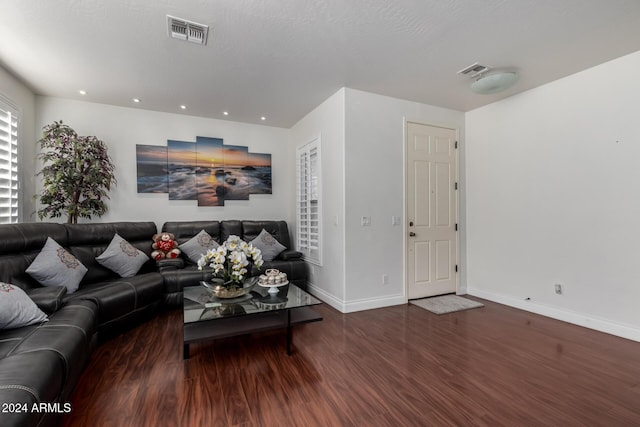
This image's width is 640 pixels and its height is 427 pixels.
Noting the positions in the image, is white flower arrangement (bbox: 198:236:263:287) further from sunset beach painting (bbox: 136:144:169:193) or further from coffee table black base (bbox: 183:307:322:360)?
sunset beach painting (bbox: 136:144:169:193)

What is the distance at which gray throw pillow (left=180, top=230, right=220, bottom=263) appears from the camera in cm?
407

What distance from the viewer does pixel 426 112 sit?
13.5 feet

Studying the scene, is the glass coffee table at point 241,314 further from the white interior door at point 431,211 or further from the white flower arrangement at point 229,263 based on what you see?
the white interior door at point 431,211

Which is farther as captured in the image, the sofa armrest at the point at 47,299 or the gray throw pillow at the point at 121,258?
the gray throw pillow at the point at 121,258

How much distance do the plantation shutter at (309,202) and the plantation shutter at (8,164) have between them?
349cm

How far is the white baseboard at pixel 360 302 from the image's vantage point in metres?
3.55

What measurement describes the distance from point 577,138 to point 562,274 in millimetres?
1543

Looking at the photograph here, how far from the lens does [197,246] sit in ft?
13.5

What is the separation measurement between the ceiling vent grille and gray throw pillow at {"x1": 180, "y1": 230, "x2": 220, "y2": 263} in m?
3.87

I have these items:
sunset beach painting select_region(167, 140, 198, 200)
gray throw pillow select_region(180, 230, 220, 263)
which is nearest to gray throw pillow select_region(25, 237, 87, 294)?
gray throw pillow select_region(180, 230, 220, 263)

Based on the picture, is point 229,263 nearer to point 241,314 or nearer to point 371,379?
point 241,314

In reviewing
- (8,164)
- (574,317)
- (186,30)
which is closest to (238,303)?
(186,30)

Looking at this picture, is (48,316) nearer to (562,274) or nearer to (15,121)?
(15,121)

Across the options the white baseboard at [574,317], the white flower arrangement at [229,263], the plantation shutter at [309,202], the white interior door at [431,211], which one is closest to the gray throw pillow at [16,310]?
the white flower arrangement at [229,263]
